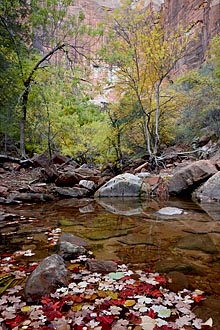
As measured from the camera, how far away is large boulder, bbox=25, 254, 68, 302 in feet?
7.17

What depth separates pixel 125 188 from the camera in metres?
8.10

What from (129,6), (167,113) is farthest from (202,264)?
(167,113)

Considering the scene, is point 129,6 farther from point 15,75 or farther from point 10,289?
point 10,289

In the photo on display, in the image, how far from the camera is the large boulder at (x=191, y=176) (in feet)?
24.8

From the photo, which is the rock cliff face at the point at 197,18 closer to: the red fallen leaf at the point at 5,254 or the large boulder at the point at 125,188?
the large boulder at the point at 125,188

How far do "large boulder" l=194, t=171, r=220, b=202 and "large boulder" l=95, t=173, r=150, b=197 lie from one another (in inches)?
60.1

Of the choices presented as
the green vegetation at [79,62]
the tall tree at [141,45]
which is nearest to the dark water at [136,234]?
the green vegetation at [79,62]

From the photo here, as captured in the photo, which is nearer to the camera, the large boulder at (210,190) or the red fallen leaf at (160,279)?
the red fallen leaf at (160,279)

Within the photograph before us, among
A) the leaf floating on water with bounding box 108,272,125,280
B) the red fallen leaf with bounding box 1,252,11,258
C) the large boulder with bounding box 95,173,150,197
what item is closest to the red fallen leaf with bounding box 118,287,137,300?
the leaf floating on water with bounding box 108,272,125,280

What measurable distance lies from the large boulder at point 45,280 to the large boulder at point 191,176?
5675mm

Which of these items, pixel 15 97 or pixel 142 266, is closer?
pixel 142 266

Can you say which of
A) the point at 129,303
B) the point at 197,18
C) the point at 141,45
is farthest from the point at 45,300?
the point at 197,18

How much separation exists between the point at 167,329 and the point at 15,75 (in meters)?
9.16

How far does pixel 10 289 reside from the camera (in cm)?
236
